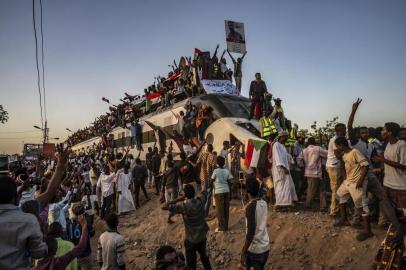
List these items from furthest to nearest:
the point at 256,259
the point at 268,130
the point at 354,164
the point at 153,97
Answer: the point at 153,97 < the point at 268,130 < the point at 354,164 < the point at 256,259

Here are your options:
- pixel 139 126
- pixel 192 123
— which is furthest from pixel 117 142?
pixel 192 123

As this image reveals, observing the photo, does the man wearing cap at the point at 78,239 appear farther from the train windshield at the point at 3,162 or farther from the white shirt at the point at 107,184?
the train windshield at the point at 3,162

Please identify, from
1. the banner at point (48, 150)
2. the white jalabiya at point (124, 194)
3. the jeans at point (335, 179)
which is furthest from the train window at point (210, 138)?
the jeans at point (335, 179)

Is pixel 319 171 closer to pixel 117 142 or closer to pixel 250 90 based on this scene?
pixel 250 90

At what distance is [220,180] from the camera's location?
25.1ft

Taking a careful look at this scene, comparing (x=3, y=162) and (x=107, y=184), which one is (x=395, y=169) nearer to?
(x=107, y=184)

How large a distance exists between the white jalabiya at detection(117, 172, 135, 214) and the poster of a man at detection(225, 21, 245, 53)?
6994 millimetres

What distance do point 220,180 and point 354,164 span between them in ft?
10.1

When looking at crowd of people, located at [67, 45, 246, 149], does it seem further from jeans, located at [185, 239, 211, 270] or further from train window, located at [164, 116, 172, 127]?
jeans, located at [185, 239, 211, 270]

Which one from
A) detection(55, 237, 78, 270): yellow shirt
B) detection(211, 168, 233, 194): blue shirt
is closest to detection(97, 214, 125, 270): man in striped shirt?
detection(55, 237, 78, 270): yellow shirt

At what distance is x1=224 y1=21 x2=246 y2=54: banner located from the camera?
1382 cm

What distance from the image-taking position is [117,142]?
845 inches

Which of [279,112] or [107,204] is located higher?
[279,112]

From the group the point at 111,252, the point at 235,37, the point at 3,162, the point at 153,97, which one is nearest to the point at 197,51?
the point at 235,37
